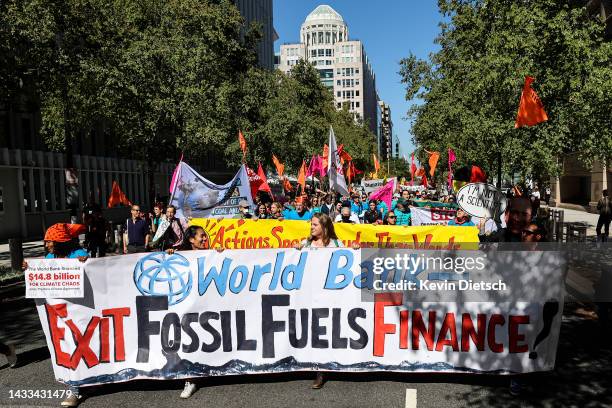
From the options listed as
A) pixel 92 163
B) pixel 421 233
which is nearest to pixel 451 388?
pixel 421 233

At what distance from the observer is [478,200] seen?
1013 cm

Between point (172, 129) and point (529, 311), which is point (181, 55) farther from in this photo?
point (529, 311)

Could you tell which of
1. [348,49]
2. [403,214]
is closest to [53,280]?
[403,214]

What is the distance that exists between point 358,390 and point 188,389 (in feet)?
5.49

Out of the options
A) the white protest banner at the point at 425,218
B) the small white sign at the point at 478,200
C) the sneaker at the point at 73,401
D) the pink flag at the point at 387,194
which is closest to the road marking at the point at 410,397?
the sneaker at the point at 73,401

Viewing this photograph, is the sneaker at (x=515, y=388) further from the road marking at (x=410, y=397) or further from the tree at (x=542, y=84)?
the tree at (x=542, y=84)

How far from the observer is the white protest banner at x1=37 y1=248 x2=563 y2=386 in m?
5.18

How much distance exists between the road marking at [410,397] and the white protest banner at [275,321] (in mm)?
212

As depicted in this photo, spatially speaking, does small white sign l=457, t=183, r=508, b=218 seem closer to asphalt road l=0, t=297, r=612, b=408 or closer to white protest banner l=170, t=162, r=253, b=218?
asphalt road l=0, t=297, r=612, b=408

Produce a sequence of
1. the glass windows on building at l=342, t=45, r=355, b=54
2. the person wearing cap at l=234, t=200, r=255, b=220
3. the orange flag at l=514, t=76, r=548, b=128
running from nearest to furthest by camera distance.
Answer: the orange flag at l=514, t=76, r=548, b=128 < the person wearing cap at l=234, t=200, r=255, b=220 < the glass windows on building at l=342, t=45, r=355, b=54

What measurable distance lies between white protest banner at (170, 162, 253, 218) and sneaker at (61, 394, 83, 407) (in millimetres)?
6139

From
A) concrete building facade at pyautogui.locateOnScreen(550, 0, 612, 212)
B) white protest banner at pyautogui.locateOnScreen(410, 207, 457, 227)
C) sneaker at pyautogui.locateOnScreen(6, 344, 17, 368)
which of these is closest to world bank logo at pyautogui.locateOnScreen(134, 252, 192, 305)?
sneaker at pyautogui.locateOnScreen(6, 344, 17, 368)

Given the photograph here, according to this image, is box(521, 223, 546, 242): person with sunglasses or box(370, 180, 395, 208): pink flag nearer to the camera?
box(521, 223, 546, 242): person with sunglasses

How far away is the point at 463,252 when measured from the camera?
17.6 ft
